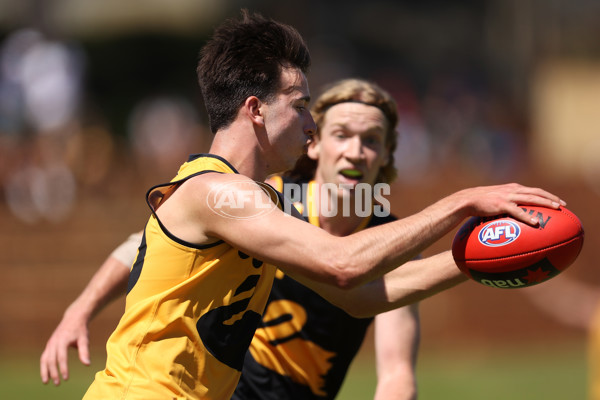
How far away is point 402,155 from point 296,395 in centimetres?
1012

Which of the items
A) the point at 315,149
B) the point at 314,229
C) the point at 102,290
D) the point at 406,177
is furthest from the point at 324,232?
the point at 406,177

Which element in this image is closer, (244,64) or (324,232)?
(324,232)

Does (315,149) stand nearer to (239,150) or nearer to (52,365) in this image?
(239,150)

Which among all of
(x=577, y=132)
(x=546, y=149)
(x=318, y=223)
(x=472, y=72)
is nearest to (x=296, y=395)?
(x=318, y=223)

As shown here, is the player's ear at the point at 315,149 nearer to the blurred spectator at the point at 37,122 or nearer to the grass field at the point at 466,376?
the grass field at the point at 466,376

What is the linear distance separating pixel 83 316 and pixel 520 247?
210cm

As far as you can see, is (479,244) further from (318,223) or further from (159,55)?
(159,55)

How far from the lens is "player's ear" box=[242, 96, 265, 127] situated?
12.6ft

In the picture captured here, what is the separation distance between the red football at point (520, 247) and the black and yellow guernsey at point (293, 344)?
139cm

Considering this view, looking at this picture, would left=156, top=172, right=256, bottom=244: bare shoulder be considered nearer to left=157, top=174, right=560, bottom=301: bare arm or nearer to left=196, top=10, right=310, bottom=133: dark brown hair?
left=157, top=174, right=560, bottom=301: bare arm

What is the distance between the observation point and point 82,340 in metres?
4.53

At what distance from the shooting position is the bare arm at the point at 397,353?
15.9 ft

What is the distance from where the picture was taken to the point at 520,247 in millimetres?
3777

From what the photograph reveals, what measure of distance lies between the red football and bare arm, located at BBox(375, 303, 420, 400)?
113cm
